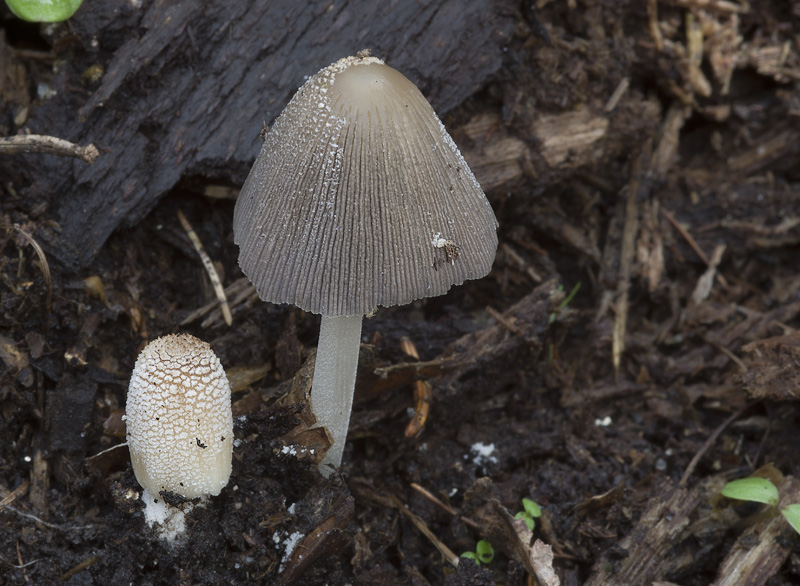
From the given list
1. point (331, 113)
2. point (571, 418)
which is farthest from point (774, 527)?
point (331, 113)

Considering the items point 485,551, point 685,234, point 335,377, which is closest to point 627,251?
point 685,234

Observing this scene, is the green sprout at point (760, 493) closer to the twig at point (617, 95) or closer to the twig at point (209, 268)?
the twig at point (617, 95)

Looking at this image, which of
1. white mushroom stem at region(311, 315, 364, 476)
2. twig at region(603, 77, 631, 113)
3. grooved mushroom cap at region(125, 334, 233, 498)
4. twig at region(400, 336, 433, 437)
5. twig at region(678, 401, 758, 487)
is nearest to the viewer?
grooved mushroom cap at region(125, 334, 233, 498)

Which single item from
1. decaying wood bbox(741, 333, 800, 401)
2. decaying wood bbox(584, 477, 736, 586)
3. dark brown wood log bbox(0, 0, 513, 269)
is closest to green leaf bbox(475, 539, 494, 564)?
decaying wood bbox(584, 477, 736, 586)

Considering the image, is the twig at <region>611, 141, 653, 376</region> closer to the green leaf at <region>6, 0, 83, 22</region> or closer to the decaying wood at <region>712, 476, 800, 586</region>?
the decaying wood at <region>712, 476, 800, 586</region>

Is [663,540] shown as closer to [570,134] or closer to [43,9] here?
[570,134]

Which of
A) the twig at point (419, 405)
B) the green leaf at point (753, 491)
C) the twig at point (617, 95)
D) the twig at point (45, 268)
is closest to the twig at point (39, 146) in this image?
the twig at point (45, 268)
